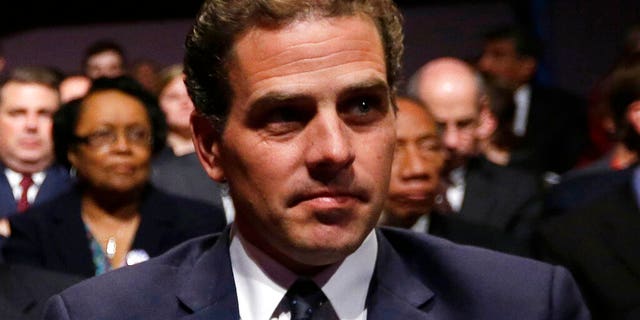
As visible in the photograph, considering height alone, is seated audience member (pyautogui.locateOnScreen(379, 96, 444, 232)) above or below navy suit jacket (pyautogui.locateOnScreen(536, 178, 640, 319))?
below

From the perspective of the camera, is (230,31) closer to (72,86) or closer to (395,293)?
(395,293)

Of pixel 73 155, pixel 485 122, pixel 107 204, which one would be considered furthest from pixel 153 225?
pixel 485 122

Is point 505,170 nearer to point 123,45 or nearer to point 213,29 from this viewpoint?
point 213,29

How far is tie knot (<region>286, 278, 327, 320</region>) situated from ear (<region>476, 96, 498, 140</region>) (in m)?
3.42

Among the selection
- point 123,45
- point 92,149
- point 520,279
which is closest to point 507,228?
point 92,149

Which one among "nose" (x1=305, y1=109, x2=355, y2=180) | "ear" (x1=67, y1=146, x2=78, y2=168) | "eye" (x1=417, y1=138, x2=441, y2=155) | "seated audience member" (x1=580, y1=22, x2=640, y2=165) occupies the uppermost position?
"nose" (x1=305, y1=109, x2=355, y2=180)

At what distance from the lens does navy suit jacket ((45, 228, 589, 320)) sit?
2.12 meters

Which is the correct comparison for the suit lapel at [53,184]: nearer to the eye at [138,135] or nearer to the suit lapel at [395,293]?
the eye at [138,135]

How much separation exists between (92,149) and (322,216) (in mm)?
2789

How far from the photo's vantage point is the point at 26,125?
5879mm

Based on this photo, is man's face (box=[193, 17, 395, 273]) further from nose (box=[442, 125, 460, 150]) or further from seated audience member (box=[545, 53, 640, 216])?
nose (box=[442, 125, 460, 150])

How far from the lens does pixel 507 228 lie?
5.11 meters

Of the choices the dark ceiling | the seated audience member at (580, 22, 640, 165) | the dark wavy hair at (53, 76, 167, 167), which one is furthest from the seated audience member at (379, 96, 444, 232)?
the dark ceiling

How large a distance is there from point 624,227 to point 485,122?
2.27 metres
